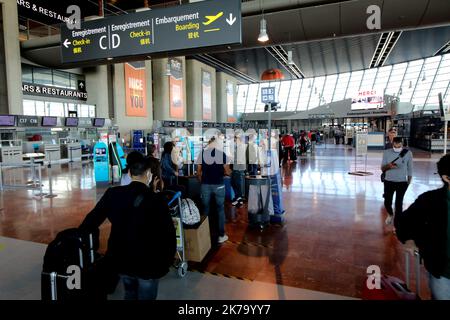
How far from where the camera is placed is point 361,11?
283 inches

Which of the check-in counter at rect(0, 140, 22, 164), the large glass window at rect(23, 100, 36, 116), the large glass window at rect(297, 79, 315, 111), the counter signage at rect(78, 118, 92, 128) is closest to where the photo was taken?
the check-in counter at rect(0, 140, 22, 164)

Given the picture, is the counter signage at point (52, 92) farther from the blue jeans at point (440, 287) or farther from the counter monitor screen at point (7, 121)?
the blue jeans at point (440, 287)

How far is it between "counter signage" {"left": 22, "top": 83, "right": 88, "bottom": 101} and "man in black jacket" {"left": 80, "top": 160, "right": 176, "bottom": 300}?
1765cm

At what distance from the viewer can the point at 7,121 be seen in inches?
545

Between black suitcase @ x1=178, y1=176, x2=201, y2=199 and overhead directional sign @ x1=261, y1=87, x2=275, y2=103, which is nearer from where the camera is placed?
overhead directional sign @ x1=261, y1=87, x2=275, y2=103

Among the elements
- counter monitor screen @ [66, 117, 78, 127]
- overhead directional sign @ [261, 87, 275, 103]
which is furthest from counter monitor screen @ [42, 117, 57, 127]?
overhead directional sign @ [261, 87, 275, 103]

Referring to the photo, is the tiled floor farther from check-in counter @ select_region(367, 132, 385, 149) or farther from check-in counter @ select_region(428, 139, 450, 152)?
check-in counter @ select_region(367, 132, 385, 149)

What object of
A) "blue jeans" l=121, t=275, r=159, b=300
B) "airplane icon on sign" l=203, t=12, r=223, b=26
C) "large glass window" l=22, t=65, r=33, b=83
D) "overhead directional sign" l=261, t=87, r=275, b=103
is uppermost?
"large glass window" l=22, t=65, r=33, b=83

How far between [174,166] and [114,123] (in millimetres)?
15487

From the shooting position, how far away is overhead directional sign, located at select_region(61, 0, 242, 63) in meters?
5.24

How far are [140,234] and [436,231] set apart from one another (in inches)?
70.1

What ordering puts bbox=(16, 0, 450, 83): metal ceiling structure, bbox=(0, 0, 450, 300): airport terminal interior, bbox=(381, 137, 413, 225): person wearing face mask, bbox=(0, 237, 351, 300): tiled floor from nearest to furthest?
bbox=(0, 237, 351, 300): tiled floor, bbox=(0, 0, 450, 300): airport terminal interior, bbox=(381, 137, 413, 225): person wearing face mask, bbox=(16, 0, 450, 83): metal ceiling structure
